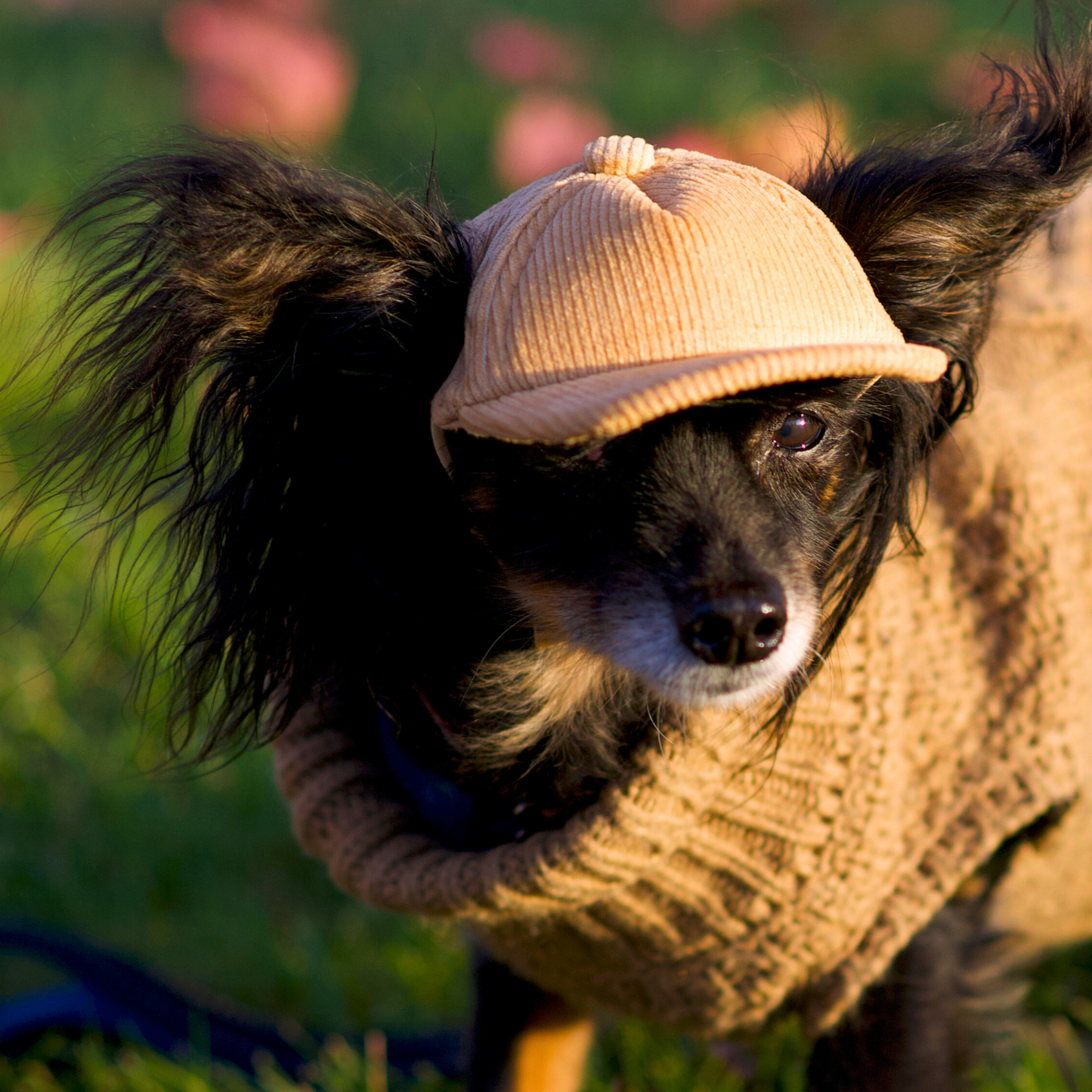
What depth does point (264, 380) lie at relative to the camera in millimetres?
1255

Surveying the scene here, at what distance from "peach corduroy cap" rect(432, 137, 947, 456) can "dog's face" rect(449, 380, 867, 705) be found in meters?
0.14

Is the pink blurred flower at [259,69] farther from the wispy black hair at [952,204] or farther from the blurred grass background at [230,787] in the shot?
the wispy black hair at [952,204]

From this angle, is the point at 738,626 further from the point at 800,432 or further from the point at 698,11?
the point at 698,11

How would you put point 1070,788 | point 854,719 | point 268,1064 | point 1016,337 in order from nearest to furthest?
point 854,719
point 1070,788
point 1016,337
point 268,1064

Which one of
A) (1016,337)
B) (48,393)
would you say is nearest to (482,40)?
(1016,337)

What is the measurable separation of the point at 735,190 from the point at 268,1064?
1.58 meters

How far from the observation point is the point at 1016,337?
5.90 feet

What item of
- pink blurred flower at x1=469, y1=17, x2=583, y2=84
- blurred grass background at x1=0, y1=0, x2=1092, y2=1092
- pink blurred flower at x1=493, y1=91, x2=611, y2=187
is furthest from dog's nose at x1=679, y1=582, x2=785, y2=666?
pink blurred flower at x1=469, y1=17, x2=583, y2=84

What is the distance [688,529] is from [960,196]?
1.61 ft

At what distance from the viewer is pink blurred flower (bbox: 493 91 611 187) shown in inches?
186

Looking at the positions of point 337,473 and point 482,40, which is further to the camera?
point 482,40

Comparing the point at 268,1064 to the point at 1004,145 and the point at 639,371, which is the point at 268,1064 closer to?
the point at 639,371

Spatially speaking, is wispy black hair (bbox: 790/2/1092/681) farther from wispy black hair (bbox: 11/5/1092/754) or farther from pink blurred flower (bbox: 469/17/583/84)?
pink blurred flower (bbox: 469/17/583/84)

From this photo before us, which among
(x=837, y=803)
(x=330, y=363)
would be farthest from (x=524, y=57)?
(x=837, y=803)
